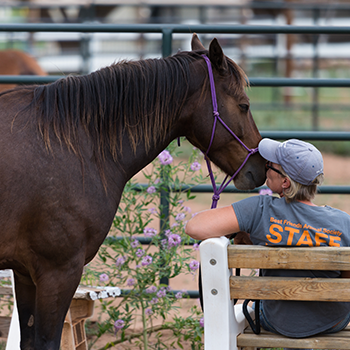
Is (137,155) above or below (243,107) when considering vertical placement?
below

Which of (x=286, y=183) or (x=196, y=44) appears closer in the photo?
(x=286, y=183)

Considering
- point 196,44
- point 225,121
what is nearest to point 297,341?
point 225,121

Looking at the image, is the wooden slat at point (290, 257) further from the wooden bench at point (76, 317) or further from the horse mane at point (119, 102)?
the wooden bench at point (76, 317)

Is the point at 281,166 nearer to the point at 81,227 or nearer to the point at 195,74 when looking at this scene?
the point at 195,74

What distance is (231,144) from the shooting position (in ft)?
6.45

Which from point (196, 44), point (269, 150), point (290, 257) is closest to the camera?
point (290, 257)

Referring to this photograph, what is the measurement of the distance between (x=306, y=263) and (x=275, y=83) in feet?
6.14

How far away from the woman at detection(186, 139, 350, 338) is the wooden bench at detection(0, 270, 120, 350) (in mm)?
873

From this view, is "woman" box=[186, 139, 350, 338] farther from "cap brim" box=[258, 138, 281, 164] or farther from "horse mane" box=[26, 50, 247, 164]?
"horse mane" box=[26, 50, 247, 164]

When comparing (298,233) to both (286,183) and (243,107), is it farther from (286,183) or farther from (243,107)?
(243,107)

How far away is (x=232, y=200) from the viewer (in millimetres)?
7297

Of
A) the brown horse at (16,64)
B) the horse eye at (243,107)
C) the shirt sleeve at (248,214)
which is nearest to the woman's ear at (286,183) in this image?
the shirt sleeve at (248,214)

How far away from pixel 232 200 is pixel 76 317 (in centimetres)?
517

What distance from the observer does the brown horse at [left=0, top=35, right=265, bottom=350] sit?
1.66m
